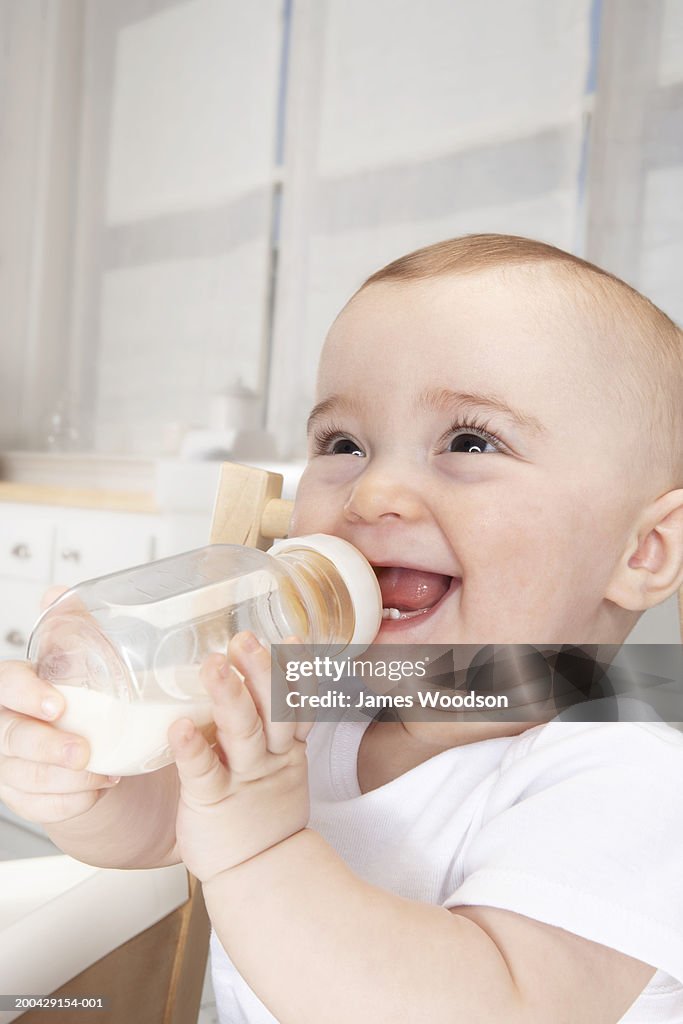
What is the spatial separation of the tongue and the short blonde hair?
0.54 feet

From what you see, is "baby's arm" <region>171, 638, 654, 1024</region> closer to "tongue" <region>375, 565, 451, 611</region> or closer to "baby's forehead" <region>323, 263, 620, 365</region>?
"tongue" <region>375, 565, 451, 611</region>

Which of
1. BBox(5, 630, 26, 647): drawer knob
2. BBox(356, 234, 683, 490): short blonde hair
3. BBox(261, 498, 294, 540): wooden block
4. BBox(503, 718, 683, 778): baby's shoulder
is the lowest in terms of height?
BBox(5, 630, 26, 647): drawer knob

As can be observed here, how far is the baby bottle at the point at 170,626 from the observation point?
38 centimetres

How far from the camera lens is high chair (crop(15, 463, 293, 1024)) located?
20.8 inches

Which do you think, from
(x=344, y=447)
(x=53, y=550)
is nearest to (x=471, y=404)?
(x=344, y=447)

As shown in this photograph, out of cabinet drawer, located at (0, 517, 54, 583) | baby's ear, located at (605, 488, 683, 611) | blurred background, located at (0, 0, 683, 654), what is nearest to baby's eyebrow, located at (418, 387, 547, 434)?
baby's ear, located at (605, 488, 683, 611)

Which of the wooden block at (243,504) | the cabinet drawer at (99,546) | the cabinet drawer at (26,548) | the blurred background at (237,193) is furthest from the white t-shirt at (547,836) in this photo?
the cabinet drawer at (26,548)

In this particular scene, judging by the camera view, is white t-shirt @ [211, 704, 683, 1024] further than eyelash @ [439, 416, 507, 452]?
No

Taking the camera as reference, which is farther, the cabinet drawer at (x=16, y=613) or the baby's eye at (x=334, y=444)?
the cabinet drawer at (x=16, y=613)

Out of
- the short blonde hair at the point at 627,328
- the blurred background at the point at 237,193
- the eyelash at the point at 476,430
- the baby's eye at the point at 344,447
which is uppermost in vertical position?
the blurred background at the point at 237,193

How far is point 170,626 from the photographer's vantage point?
425 millimetres

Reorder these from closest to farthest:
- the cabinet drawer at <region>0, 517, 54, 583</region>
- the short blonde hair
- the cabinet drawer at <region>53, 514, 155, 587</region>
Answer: the short blonde hair → the cabinet drawer at <region>53, 514, 155, 587</region> → the cabinet drawer at <region>0, 517, 54, 583</region>

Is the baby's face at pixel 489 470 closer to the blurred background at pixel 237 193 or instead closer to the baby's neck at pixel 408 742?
the baby's neck at pixel 408 742

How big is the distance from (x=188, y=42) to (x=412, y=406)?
8.70 ft
